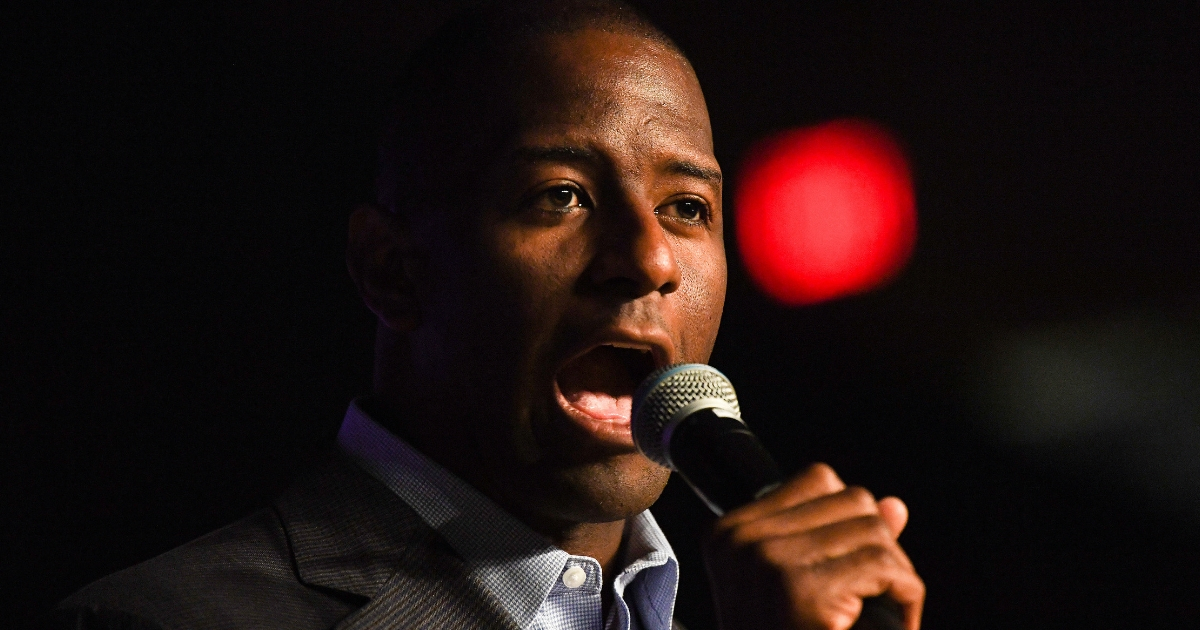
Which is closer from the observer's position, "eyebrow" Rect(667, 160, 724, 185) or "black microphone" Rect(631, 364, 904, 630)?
"black microphone" Rect(631, 364, 904, 630)

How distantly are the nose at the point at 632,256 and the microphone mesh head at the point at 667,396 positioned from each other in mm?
380

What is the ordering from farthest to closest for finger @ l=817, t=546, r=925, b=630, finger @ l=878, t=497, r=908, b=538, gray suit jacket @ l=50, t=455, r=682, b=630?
1. gray suit jacket @ l=50, t=455, r=682, b=630
2. finger @ l=878, t=497, r=908, b=538
3. finger @ l=817, t=546, r=925, b=630

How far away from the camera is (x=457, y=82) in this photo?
7.02 feet

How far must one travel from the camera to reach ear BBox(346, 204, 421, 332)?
2.12 meters

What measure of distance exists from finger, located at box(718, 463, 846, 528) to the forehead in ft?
2.88

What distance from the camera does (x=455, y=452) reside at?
202 centimetres

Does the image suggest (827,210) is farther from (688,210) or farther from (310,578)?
(310,578)

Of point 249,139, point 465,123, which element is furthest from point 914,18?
point 249,139

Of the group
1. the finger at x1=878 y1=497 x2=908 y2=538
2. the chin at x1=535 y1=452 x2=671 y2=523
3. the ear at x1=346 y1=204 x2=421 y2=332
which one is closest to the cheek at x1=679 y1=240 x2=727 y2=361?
the chin at x1=535 y1=452 x2=671 y2=523

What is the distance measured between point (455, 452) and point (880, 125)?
5.97ft

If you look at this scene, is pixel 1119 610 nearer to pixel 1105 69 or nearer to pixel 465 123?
pixel 1105 69

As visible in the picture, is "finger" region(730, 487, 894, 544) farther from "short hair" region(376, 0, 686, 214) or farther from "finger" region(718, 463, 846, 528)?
"short hair" region(376, 0, 686, 214)

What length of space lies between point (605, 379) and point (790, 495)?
73 centimetres

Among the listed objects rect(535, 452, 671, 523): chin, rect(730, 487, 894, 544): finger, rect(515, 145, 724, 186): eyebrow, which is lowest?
rect(535, 452, 671, 523): chin
